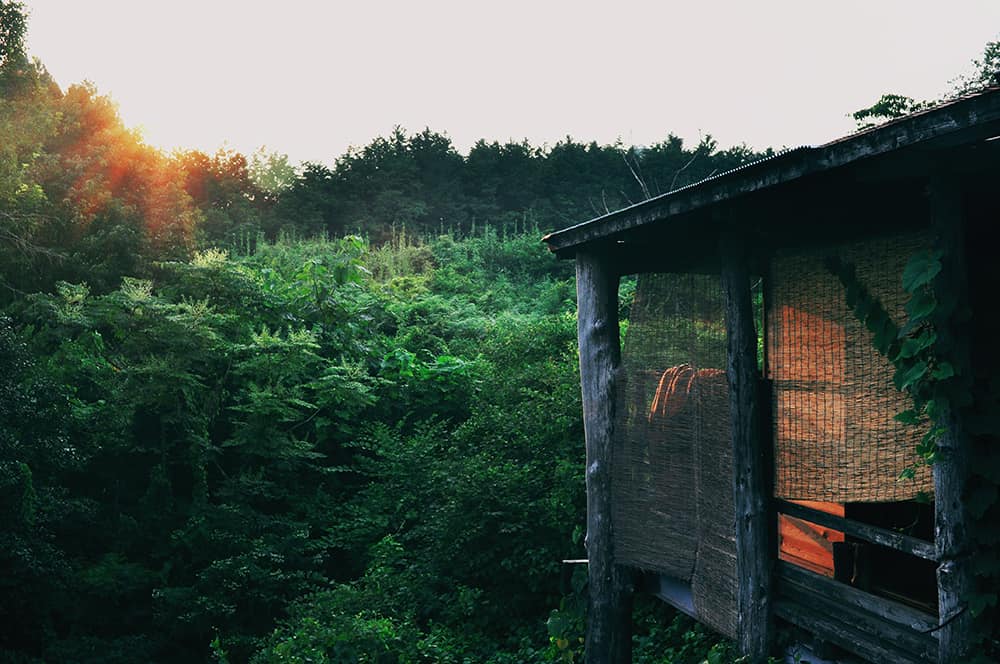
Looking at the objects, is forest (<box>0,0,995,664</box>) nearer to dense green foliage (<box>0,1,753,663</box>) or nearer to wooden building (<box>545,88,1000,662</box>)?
dense green foliage (<box>0,1,753,663</box>)

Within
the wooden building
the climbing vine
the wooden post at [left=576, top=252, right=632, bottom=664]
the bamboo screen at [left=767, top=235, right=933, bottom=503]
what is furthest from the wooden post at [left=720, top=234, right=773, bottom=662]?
the wooden post at [left=576, top=252, right=632, bottom=664]

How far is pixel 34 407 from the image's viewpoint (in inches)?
381

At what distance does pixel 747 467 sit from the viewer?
4.59 metres

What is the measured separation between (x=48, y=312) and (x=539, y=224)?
56.3ft

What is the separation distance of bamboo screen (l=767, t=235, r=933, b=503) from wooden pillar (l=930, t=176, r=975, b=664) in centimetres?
37

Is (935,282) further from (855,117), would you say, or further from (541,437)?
(855,117)

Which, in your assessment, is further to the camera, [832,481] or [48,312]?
[48,312]

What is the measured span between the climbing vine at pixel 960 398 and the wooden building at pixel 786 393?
4 centimetres

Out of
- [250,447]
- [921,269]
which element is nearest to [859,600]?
[921,269]

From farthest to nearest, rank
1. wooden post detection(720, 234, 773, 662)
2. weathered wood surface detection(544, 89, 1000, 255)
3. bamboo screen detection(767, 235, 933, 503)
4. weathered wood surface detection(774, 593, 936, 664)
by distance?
wooden post detection(720, 234, 773, 662) < bamboo screen detection(767, 235, 933, 503) < weathered wood surface detection(774, 593, 936, 664) < weathered wood surface detection(544, 89, 1000, 255)

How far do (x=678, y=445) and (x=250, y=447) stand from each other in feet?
25.2

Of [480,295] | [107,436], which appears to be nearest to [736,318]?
[107,436]

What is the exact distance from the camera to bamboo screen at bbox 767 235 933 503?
12.5ft

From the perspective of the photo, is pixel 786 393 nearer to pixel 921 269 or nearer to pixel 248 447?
pixel 921 269
